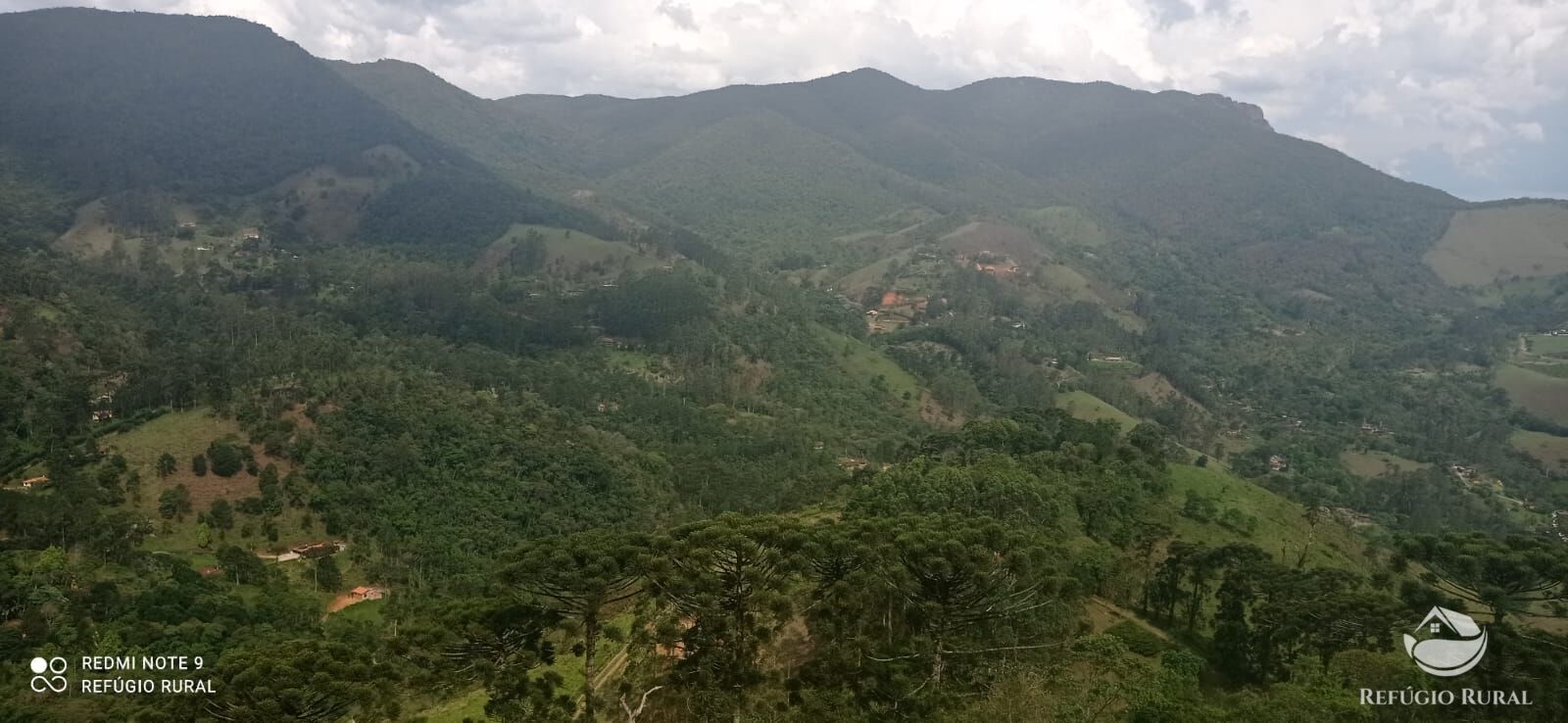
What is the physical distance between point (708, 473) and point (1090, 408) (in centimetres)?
4786

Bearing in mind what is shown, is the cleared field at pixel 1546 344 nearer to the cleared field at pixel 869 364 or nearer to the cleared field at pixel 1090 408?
the cleared field at pixel 1090 408

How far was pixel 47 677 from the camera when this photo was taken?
97.0 ft

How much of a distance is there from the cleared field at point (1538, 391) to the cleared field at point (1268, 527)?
7511 cm

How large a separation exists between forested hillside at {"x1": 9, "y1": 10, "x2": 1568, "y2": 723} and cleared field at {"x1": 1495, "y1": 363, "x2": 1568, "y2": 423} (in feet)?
2.97

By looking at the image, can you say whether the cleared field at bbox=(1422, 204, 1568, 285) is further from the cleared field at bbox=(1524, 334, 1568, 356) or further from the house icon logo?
the house icon logo

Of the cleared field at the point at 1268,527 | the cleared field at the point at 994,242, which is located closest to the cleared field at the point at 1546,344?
the cleared field at the point at 994,242

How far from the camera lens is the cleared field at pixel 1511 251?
176000 millimetres

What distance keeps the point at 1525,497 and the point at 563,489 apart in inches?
3417

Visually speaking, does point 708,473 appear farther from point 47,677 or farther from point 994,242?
point 994,242

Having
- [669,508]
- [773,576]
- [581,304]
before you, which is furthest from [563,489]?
[581,304]

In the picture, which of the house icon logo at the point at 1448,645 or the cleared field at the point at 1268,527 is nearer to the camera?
the house icon logo at the point at 1448,645

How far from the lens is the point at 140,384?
189 ft

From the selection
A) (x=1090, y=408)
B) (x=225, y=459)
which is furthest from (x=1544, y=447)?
(x=225, y=459)

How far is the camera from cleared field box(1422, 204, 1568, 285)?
17600cm
